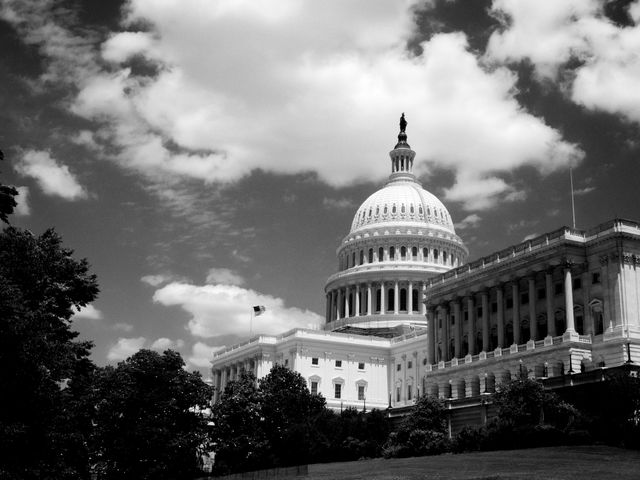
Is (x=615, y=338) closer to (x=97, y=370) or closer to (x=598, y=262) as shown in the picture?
(x=598, y=262)

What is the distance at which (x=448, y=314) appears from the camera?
4825 inches

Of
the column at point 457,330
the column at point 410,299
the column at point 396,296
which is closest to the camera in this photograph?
the column at point 457,330

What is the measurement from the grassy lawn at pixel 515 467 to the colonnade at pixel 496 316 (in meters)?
37.9

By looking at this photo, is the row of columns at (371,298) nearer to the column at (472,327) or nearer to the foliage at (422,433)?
the column at (472,327)

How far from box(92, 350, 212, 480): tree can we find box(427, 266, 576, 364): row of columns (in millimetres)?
43373

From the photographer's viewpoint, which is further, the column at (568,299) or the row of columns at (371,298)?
the row of columns at (371,298)

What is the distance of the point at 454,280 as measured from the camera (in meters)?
120

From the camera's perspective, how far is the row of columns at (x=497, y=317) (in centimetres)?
9894

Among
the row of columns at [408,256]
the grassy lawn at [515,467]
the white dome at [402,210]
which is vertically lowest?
the grassy lawn at [515,467]

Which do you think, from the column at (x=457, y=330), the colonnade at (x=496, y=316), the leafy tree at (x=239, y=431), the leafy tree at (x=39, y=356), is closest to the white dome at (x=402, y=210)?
the colonnade at (x=496, y=316)

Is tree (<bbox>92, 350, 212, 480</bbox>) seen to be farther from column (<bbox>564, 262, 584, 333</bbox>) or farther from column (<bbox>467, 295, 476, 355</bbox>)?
column (<bbox>467, 295, 476, 355</bbox>)

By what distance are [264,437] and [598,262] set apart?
4396 cm

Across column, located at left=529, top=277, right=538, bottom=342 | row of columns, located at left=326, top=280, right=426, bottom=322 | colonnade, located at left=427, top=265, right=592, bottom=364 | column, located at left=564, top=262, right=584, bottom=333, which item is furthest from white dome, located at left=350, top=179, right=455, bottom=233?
column, located at left=564, top=262, right=584, bottom=333

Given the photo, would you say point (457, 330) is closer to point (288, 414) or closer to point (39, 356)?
point (288, 414)
